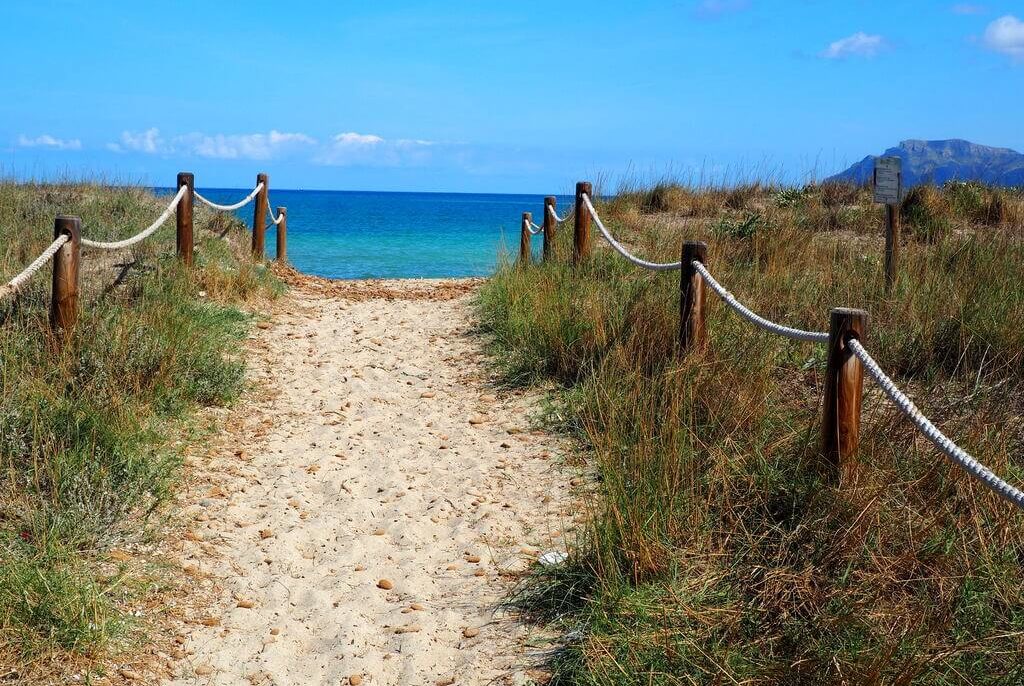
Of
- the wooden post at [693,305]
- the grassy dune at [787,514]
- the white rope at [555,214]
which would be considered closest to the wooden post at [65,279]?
the grassy dune at [787,514]

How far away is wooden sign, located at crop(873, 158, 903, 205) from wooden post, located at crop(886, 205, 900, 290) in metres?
0.12

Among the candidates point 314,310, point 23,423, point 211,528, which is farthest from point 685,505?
point 314,310

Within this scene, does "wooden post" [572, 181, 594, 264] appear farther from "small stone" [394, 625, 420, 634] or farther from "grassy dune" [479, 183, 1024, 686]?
"small stone" [394, 625, 420, 634]

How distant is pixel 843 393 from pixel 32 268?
4435 millimetres

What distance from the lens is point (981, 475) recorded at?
2803 millimetres

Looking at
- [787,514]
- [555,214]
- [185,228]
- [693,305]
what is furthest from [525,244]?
[787,514]

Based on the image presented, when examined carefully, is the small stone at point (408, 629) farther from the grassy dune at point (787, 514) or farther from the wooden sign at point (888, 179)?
the wooden sign at point (888, 179)

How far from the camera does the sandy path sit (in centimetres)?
387

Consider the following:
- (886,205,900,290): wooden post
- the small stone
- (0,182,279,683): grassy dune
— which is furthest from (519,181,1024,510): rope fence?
(886,205,900,290): wooden post

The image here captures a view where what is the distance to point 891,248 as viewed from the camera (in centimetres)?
827

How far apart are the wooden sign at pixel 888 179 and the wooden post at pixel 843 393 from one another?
5.75 meters

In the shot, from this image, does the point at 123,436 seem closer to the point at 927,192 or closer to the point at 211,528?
the point at 211,528

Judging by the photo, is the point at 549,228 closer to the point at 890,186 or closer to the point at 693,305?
the point at 890,186

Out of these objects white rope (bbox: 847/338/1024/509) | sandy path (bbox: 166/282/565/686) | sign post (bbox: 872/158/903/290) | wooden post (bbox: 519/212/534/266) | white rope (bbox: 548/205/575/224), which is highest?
sign post (bbox: 872/158/903/290)
